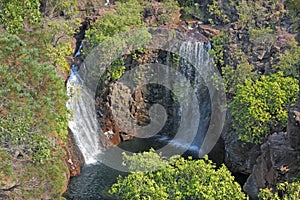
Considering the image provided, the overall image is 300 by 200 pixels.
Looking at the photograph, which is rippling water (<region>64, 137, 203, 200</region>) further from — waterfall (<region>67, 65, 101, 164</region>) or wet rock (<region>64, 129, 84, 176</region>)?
waterfall (<region>67, 65, 101, 164</region>)

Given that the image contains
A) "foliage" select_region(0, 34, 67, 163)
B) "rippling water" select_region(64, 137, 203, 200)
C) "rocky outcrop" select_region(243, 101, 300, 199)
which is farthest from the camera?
"rippling water" select_region(64, 137, 203, 200)

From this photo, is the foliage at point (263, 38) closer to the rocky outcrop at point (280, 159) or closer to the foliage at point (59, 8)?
the rocky outcrop at point (280, 159)

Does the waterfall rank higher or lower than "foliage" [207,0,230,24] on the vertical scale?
lower

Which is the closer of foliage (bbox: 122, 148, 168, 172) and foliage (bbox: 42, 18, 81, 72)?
foliage (bbox: 122, 148, 168, 172)

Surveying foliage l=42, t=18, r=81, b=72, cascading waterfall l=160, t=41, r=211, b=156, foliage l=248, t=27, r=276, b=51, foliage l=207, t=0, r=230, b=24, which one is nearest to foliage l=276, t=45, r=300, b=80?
foliage l=248, t=27, r=276, b=51

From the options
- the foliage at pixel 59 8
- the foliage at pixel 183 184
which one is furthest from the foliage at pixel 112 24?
the foliage at pixel 183 184

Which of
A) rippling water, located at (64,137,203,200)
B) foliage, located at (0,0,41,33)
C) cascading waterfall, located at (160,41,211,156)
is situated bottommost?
rippling water, located at (64,137,203,200)

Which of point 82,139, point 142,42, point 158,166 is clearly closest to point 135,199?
point 158,166

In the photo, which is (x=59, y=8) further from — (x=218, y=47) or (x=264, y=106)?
(x=264, y=106)
